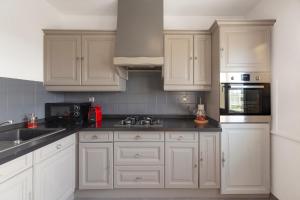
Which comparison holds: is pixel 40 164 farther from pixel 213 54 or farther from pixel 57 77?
pixel 213 54

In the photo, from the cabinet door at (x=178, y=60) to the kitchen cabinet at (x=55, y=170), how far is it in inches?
55.5

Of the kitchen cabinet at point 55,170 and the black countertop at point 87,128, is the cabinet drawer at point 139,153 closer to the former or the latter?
the black countertop at point 87,128

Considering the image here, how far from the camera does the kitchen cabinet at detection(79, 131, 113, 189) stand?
2.39 m

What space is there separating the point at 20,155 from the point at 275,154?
2444 mm

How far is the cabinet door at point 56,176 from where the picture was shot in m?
1.64

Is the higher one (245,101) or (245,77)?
(245,77)

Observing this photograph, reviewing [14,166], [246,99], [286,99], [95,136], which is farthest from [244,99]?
[14,166]

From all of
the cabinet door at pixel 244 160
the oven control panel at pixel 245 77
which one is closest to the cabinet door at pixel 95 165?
the cabinet door at pixel 244 160

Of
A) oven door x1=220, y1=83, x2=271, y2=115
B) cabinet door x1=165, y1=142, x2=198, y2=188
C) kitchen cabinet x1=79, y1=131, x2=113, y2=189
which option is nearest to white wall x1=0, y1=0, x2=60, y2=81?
kitchen cabinet x1=79, y1=131, x2=113, y2=189

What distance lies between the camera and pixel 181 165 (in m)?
2.39

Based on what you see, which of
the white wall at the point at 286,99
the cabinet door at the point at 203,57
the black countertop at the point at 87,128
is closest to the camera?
the black countertop at the point at 87,128

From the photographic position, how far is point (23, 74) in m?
2.31

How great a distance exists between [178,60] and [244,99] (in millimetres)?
929

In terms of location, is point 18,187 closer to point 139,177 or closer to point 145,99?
point 139,177
